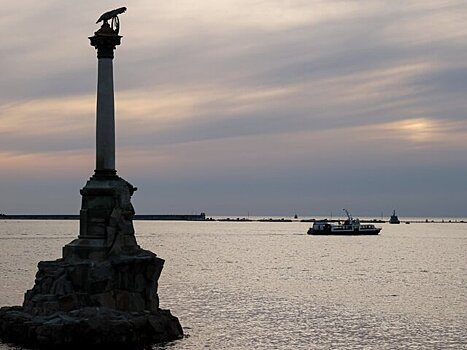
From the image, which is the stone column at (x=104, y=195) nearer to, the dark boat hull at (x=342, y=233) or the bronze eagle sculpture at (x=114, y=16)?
the bronze eagle sculpture at (x=114, y=16)

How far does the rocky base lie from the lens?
96.2ft

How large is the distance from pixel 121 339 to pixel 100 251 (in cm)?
397

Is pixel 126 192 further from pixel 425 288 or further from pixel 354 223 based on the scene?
pixel 354 223

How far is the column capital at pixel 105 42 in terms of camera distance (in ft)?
109

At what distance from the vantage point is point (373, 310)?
151ft

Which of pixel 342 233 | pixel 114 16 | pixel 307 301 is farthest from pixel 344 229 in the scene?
pixel 114 16

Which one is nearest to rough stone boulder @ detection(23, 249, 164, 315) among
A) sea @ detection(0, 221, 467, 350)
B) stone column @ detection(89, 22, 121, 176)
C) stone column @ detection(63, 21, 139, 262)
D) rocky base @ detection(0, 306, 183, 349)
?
rocky base @ detection(0, 306, 183, 349)

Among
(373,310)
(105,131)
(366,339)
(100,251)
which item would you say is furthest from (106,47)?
(373,310)

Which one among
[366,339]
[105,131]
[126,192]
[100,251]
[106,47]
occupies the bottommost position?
[366,339]

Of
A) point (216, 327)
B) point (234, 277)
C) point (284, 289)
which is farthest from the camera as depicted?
point (234, 277)

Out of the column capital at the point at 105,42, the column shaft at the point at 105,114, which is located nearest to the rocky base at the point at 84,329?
the column shaft at the point at 105,114

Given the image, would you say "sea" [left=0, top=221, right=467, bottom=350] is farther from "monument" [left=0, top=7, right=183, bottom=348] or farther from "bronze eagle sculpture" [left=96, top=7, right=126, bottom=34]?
"bronze eagle sculpture" [left=96, top=7, right=126, bottom=34]

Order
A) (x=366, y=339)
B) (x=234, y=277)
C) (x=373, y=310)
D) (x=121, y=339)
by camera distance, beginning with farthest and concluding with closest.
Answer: (x=234, y=277) < (x=373, y=310) < (x=366, y=339) < (x=121, y=339)

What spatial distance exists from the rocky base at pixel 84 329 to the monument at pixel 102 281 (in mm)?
36
